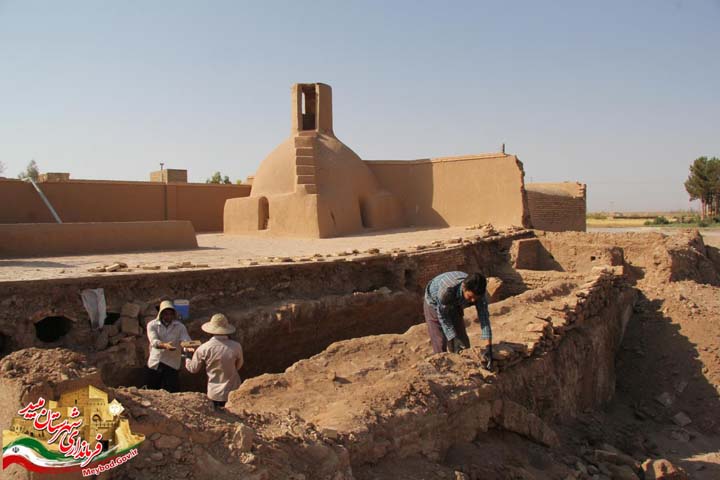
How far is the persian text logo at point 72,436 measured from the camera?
267cm

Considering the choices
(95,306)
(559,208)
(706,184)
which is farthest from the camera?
(706,184)

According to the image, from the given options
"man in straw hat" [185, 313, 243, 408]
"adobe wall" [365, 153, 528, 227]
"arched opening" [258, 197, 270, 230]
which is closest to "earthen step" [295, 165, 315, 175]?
"arched opening" [258, 197, 270, 230]

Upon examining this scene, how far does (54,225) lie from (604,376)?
9776 millimetres

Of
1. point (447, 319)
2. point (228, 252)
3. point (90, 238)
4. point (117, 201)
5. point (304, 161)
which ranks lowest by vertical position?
point (447, 319)

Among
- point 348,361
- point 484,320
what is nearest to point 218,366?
point 348,361

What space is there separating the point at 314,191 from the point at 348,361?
448 inches

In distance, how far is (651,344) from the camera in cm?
945

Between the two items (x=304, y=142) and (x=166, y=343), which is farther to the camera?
(x=304, y=142)

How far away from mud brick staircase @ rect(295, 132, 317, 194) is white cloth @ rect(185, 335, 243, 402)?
12.1m

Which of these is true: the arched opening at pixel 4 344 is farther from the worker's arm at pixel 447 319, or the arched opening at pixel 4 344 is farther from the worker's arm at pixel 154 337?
the worker's arm at pixel 447 319

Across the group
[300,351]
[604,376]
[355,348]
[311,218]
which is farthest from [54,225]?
[604,376]

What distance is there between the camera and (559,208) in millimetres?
19812

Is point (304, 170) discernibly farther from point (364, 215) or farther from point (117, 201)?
point (117, 201)

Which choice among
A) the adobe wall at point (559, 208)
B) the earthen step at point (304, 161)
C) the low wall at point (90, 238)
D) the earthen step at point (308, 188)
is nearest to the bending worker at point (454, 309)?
the low wall at point (90, 238)
